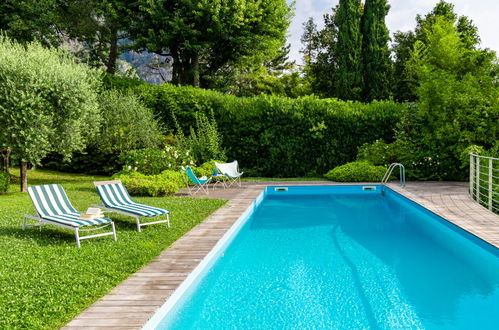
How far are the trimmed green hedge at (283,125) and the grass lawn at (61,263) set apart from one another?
25.5 ft

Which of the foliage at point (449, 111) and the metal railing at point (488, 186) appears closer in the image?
the metal railing at point (488, 186)

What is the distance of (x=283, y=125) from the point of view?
1612 centimetres

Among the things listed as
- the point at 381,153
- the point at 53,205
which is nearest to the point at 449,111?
the point at 381,153

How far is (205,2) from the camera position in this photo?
1931cm

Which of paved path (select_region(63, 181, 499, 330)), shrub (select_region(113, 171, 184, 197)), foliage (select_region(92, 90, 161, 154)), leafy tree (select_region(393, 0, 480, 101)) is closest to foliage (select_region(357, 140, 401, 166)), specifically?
paved path (select_region(63, 181, 499, 330))

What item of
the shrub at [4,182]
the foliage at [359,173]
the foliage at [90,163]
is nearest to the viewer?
the shrub at [4,182]

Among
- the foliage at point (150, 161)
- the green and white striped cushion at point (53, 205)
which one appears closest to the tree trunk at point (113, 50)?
the foliage at point (150, 161)

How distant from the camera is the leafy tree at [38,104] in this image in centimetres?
1111

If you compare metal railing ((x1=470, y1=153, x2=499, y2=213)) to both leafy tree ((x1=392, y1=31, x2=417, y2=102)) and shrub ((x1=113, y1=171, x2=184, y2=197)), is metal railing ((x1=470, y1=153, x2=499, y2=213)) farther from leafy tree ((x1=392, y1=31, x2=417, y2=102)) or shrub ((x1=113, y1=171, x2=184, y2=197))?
leafy tree ((x1=392, y1=31, x2=417, y2=102))

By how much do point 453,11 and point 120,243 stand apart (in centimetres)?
2731

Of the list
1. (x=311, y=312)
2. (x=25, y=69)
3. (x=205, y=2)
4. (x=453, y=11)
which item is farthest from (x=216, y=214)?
(x=453, y=11)

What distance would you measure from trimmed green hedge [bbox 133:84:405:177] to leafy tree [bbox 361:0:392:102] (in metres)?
9.17

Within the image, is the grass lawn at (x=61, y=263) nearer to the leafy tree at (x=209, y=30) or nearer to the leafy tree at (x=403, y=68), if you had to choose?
the leafy tree at (x=209, y=30)

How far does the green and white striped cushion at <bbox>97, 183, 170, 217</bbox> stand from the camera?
6898 mm
